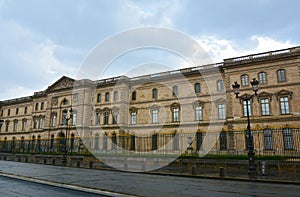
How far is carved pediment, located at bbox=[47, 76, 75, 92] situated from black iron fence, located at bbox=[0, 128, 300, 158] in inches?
514

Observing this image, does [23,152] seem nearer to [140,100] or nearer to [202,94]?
[140,100]

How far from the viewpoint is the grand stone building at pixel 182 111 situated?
89.0 ft

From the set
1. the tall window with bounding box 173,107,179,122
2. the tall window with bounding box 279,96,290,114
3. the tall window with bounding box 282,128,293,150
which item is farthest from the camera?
the tall window with bounding box 173,107,179,122

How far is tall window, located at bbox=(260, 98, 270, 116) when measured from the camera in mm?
28047

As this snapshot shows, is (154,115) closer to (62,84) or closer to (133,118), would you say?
(133,118)

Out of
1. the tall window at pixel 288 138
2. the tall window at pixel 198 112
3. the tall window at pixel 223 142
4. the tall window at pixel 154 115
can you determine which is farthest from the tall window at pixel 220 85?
the tall window at pixel 154 115

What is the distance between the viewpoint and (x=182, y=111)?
34.3 metres

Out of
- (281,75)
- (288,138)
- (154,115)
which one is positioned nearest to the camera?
(288,138)

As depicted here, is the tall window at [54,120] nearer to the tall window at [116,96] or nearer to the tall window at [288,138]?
the tall window at [116,96]

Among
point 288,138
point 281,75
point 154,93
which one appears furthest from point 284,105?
point 154,93

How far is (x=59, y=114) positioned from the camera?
44812 mm

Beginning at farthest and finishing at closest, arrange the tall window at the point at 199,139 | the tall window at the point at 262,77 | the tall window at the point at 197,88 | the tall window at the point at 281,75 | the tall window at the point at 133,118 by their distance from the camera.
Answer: the tall window at the point at 133,118 → the tall window at the point at 197,88 → the tall window at the point at 199,139 → the tall window at the point at 262,77 → the tall window at the point at 281,75

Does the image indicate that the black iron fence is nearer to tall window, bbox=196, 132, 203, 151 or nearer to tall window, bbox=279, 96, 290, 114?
tall window, bbox=196, 132, 203, 151

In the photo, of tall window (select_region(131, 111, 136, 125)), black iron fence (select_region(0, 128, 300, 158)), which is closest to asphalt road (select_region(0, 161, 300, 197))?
black iron fence (select_region(0, 128, 300, 158))
